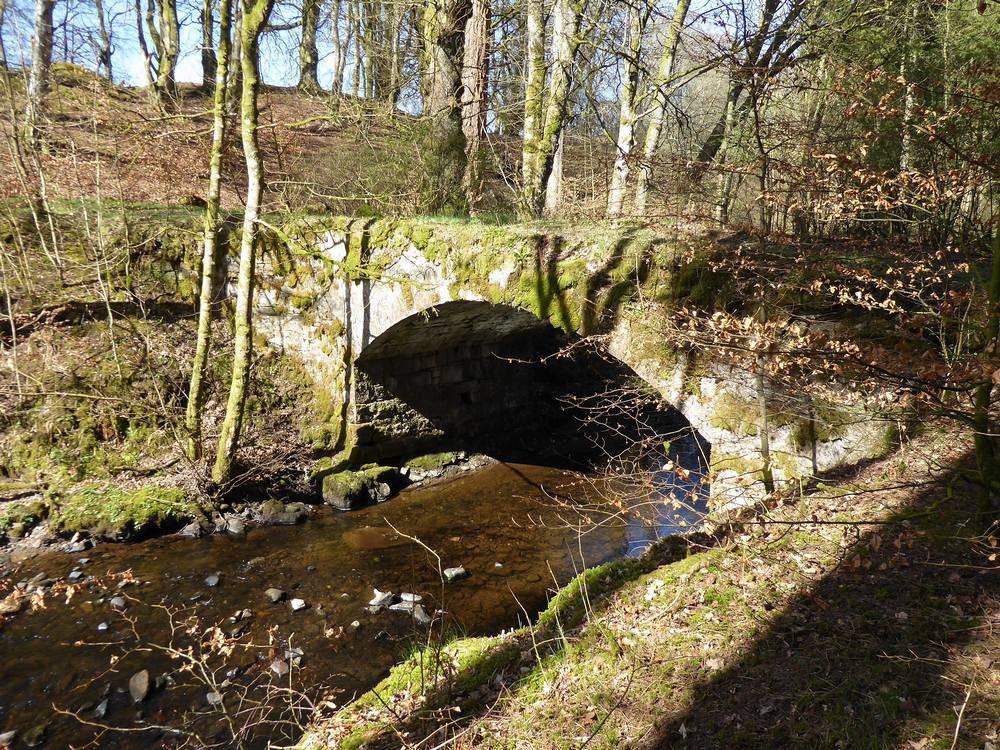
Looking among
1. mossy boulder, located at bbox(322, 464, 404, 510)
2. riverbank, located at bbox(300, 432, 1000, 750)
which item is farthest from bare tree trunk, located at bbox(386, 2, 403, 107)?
riverbank, located at bbox(300, 432, 1000, 750)

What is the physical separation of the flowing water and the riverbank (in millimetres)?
818

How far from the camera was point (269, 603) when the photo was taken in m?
5.84

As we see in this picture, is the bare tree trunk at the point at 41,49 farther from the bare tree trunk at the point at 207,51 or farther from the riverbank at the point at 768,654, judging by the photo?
the riverbank at the point at 768,654

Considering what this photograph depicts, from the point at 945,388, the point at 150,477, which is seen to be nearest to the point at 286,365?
the point at 150,477

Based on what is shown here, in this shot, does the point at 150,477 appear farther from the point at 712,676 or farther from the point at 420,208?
the point at 712,676

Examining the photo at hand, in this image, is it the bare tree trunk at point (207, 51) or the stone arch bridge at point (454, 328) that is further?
the bare tree trunk at point (207, 51)

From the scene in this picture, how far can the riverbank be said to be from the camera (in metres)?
2.63

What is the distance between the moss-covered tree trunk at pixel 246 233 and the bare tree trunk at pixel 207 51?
0.36 meters

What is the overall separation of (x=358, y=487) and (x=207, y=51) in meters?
10.7

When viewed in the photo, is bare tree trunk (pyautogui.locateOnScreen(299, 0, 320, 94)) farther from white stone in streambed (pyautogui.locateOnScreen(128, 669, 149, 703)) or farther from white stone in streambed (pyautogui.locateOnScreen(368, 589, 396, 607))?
white stone in streambed (pyautogui.locateOnScreen(128, 669, 149, 703))

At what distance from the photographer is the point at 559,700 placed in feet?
10.6

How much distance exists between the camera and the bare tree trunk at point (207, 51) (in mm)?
8461

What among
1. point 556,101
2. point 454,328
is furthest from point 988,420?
point 556,101

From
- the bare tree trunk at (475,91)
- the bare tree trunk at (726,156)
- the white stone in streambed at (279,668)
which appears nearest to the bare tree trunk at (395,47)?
the bare tree trunk at (475,91)
